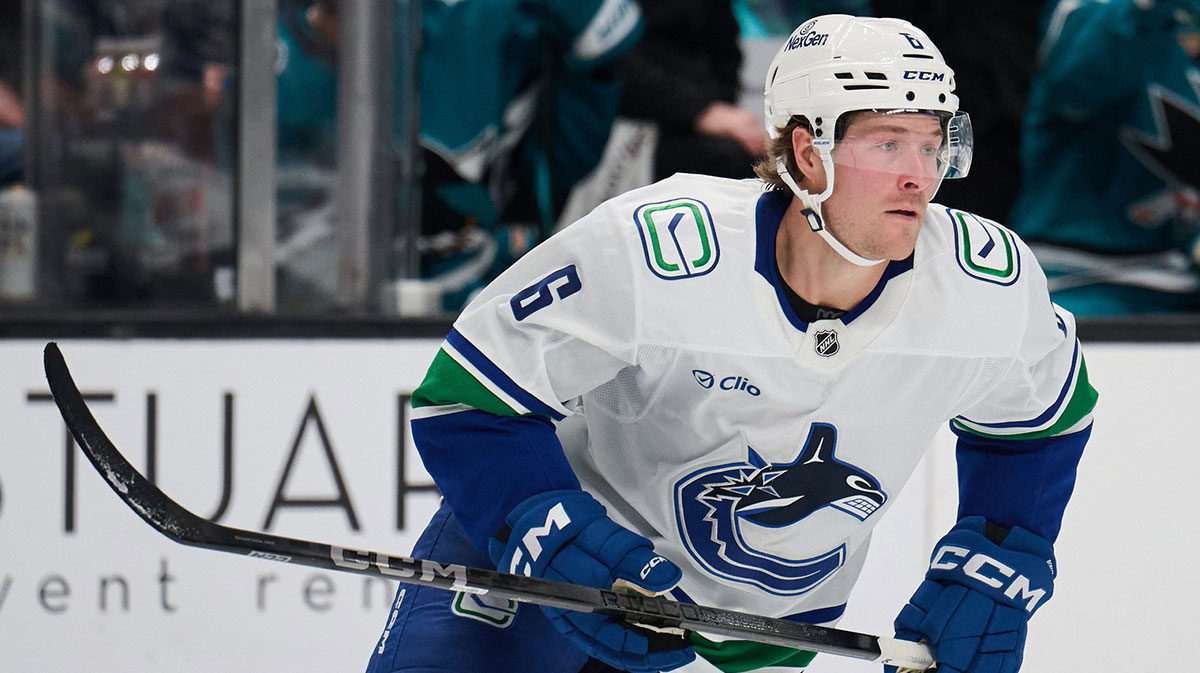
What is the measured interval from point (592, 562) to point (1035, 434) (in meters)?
0.65

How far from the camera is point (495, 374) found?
5.25 feet

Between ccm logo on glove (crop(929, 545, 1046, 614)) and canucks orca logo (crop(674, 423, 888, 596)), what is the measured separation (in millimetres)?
142

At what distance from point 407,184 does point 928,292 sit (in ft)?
5.28

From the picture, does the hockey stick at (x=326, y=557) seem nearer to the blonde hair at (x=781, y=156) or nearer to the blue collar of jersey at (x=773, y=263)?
the blue collar of jersey at (x=773, y=263)

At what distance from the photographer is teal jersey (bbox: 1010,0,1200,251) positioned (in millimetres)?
3365

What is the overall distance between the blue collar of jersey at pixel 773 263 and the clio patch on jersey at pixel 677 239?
54mm

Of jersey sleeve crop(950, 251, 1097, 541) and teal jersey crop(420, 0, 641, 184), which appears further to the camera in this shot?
teal jersey crop(420, 0, 641, 184)

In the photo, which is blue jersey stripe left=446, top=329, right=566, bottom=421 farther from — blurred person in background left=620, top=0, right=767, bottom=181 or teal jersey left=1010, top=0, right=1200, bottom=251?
teal jersey left=1010, top=0, right=1200, bottom=251

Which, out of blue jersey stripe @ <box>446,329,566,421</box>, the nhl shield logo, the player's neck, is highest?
the player's neck

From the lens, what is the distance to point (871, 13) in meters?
3.46

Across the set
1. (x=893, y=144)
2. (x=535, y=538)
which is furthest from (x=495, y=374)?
(x=893, y=144)

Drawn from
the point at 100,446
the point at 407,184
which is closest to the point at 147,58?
the point at 407,184

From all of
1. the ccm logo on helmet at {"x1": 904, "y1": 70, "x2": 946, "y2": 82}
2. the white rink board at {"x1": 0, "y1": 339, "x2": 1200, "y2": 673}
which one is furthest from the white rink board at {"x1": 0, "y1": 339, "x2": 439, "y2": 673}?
the ccm logo on helmet at {"x1": 904, "y1": 70, "x2": 946, "y2": 82}

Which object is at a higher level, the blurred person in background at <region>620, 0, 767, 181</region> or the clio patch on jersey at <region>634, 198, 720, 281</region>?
the blurred person in background at <region>620, 0, 767, 181</region>
